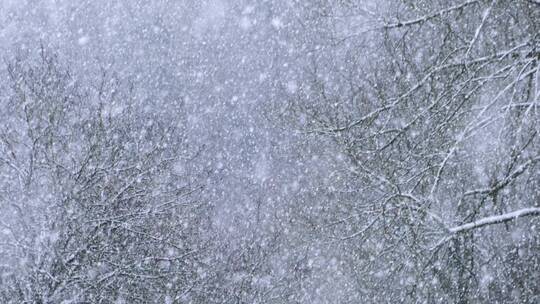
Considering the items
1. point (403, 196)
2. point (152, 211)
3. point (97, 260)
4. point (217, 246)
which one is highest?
point (217, 246)

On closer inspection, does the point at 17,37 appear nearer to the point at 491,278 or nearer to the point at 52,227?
the point at 52,227

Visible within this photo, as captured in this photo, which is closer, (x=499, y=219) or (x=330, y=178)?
(x=499, y=219)

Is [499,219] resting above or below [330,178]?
below

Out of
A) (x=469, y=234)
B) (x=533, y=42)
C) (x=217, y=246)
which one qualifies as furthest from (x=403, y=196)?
(x=217, y=246)

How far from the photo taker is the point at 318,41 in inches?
272

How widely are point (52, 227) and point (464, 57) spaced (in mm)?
6260

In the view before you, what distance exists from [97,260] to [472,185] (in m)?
5.13

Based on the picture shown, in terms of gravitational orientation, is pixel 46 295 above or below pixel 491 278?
above

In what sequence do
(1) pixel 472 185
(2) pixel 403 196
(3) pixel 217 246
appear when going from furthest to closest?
(3) pixel 217 246 → (1) pixel 472 185 → (2) pixel 403 196

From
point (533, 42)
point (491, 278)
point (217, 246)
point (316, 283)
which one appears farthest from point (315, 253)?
point (533, 42)

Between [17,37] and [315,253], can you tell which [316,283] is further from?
[17,37]

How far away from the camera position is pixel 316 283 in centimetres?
1616

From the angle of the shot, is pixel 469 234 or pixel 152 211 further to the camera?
pixel 152 211

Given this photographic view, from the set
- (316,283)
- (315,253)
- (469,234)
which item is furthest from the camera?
(316,283)
